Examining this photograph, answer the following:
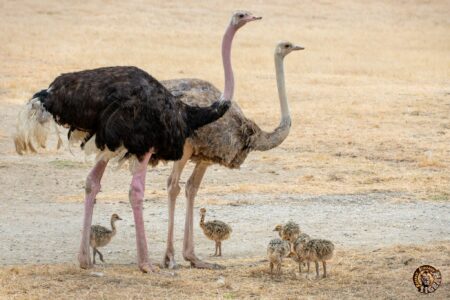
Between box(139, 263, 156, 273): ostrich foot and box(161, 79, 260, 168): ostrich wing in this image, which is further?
box(161, 79, 260, 168): ostrich wing

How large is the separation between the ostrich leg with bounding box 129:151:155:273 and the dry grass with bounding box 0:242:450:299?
105 millimetres

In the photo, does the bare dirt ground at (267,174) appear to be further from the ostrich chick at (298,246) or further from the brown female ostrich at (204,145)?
the brown female ostrich at (204,145)

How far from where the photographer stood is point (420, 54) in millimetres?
31656

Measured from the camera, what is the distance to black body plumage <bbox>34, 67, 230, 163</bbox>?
8828 millimetres

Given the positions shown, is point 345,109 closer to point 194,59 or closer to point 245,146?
point 194,59

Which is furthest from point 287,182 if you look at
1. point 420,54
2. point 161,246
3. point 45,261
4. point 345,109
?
point 420,54

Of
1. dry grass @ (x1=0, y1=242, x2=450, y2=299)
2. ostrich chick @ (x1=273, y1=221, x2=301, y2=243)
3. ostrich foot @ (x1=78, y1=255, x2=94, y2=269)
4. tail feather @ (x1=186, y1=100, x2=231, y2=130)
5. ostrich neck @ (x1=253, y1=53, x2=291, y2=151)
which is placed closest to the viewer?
dry grass @ (x1=0, y1=242, x2=450, y2=299)

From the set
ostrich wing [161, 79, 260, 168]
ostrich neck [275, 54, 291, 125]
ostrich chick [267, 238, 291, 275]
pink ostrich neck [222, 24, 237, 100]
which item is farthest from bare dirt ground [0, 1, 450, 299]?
pink ostrich neck [222, 24, 237, 100]

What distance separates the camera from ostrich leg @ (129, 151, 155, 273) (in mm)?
9102

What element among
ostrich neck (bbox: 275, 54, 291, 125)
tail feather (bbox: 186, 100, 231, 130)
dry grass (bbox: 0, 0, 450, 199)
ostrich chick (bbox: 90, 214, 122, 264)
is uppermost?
dry grass (bbox: 0, 0, 450, 199)

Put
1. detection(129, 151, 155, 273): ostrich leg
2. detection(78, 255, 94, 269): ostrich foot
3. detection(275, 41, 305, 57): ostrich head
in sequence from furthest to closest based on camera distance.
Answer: detection(275, 41, 305, 57): ostrich head
detection(78, 255, 94, 269): ostrich foot
detection(129, 151, 155, 273): ostrich leg

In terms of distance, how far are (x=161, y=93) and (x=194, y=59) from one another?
66.0ft

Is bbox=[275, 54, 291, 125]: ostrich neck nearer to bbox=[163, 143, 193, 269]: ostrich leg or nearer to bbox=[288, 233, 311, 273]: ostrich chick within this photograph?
bbox=[163, 143, 193, 269]: ostrich leg

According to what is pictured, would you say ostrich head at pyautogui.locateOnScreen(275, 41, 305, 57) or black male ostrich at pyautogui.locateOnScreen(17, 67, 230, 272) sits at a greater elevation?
ostrich head at pyautogui.locateOnScreen(275, 41, 305, 57)
